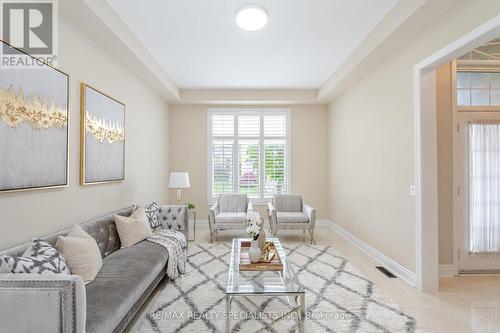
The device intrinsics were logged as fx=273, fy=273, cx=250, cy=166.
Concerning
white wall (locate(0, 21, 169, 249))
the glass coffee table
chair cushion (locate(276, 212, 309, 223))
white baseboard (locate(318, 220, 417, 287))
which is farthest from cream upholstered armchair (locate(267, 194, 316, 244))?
white wall (locate(0, 21, 169, 249))

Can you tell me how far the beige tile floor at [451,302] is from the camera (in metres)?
2.51

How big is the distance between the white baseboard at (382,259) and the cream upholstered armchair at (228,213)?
2.05 m

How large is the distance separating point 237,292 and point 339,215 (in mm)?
4312

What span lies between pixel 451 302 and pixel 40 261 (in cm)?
387

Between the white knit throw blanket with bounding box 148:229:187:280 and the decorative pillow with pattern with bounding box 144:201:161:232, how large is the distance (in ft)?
0.53

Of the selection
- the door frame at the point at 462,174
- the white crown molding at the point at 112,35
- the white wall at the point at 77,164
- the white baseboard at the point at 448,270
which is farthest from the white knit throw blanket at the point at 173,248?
the door frame at the point at 462,174

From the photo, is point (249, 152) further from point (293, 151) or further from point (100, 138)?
point (100, 138)

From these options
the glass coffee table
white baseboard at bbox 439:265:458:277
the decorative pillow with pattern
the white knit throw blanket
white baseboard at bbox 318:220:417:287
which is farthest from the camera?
the decorative pillow with pattern

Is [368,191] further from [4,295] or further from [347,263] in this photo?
[4,295]

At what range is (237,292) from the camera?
7.51 feet

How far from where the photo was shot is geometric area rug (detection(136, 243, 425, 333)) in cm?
245

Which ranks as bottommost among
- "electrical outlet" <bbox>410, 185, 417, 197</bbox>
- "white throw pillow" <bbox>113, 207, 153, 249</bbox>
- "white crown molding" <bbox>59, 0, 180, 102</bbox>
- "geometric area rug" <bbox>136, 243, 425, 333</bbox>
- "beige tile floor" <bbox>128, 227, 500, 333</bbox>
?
"beige tile floor" <bbox>128, 227, 500, 333</bbox>

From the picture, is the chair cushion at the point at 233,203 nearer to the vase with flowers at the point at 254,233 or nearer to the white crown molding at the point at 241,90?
the white crown molding at the point at 241,90

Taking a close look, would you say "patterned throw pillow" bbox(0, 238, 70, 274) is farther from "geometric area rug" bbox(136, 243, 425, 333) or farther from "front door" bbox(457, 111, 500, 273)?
"front door" bbox(457, 111, 500, 273)
